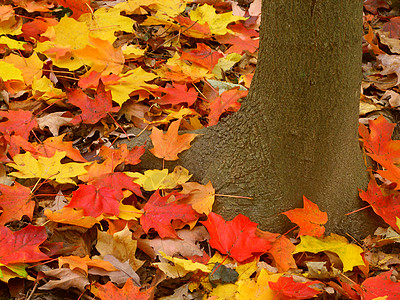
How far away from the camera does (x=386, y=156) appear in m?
1.97

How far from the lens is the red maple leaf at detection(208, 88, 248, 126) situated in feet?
7.13

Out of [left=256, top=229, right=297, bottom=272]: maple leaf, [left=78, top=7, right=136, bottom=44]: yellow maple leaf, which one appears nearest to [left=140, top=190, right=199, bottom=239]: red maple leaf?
[left=256, top=229, right=297, bottom=272]: maple leaf

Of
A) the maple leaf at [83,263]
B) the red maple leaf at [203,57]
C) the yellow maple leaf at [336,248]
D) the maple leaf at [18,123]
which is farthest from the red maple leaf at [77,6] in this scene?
the yellow maple leaf at [336,248]

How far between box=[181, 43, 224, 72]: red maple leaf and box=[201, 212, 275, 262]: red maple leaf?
1147 millimetres

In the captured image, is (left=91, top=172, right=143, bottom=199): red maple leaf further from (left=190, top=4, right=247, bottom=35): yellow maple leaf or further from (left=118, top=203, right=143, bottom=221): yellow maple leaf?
(left=190, top=4, right=247, bottom=35): yellow maple leaf

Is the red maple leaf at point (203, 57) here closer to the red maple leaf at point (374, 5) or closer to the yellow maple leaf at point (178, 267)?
the yellow maple leaf at point (178, 267)

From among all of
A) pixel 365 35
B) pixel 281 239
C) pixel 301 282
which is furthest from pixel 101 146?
pixel 365 35

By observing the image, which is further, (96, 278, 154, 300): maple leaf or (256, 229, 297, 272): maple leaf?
(256, 229, 297, 272): maple leaf

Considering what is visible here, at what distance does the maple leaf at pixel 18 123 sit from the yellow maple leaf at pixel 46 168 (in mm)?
228

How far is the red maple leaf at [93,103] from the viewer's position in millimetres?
A: 2154

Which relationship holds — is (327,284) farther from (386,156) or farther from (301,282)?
(386,156)

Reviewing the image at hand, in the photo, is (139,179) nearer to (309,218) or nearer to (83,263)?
(83,263)

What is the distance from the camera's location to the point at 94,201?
1703mm

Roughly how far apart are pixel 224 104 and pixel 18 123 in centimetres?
109
